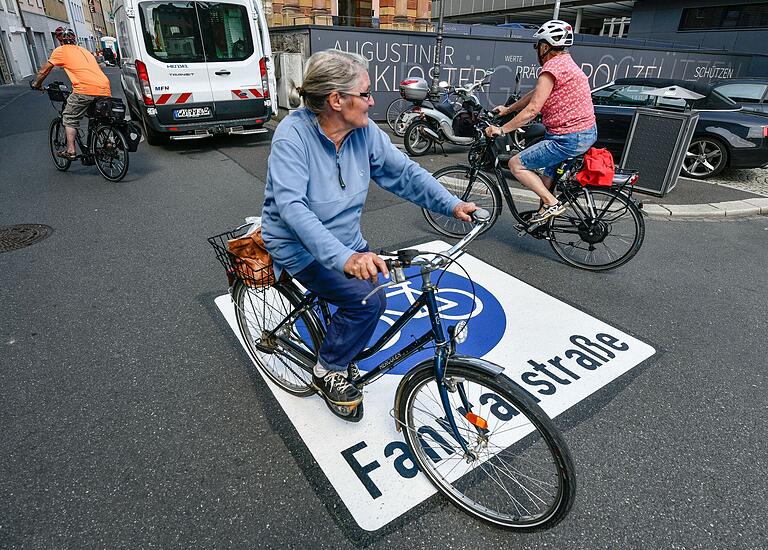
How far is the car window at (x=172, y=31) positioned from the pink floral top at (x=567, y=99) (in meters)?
6.77

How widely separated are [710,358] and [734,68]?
19.5m

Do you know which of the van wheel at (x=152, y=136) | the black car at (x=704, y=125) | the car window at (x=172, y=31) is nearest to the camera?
the black car at (x=704, y=125)

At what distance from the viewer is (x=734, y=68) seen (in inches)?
683

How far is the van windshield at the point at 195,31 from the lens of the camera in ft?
26.7

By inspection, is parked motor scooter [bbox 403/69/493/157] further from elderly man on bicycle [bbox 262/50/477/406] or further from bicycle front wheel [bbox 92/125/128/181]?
elderly man on bicycle [bbox 262/50/477/406]

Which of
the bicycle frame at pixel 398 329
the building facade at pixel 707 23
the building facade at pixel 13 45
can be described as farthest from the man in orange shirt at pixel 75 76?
the building facade at pixel 707 23

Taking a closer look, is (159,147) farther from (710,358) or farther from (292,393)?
(710,358)

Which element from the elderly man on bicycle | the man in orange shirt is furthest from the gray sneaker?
the man in orange shirt

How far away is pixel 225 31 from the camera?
28.5 feet

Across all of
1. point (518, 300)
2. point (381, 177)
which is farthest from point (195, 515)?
point (518, 300)

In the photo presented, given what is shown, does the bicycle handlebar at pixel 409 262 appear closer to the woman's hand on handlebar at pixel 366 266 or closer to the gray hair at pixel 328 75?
the woman's hand on handlebar at pixel 366 266

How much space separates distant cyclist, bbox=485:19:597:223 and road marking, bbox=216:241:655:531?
37.3 inches

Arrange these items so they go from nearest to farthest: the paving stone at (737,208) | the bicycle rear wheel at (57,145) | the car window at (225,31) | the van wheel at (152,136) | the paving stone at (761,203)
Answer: the paving stone at (737,208)
the paving stone at (761,203)
the bicycle rear wheel at (57,145)
the car window at (225,31)
the van wheel at (152,136)

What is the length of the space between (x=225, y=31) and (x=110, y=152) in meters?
3.37
